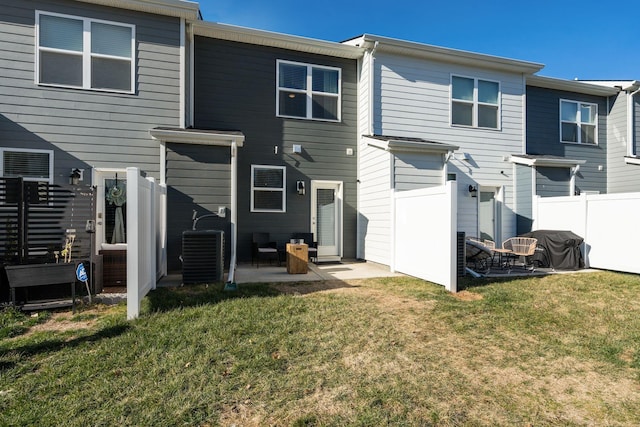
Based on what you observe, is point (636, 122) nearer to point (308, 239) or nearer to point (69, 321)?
point (308, 239)

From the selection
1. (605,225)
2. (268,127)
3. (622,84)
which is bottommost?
(605,225)

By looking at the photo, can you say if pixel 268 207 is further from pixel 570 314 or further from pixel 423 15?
pixel 423 15

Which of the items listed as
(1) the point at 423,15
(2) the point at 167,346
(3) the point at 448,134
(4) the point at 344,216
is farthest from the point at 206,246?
(1) the point at 423,15

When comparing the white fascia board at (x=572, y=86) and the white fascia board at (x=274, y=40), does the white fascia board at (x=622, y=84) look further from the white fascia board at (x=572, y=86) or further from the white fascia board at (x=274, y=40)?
the white fascia board at (x=274, y=40)

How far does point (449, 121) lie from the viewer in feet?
32.3

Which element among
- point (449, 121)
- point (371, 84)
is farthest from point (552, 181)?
point (371, 84)

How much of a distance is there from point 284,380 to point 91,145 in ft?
22.9

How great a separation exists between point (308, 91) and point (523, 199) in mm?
6880

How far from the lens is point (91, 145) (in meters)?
7.37

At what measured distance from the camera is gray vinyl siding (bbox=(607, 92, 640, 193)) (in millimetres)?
11375

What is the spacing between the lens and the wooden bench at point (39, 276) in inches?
178

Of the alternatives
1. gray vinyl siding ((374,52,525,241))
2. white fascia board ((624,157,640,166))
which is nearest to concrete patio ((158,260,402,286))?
gray vinyl siding ((374,52,525,241))

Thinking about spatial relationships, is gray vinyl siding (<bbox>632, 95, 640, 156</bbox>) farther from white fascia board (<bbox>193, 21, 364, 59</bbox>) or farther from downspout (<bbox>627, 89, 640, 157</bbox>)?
white fascia board (<bbox>193, 21, 364, 59</bbox>)

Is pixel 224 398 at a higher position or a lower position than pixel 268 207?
lower
